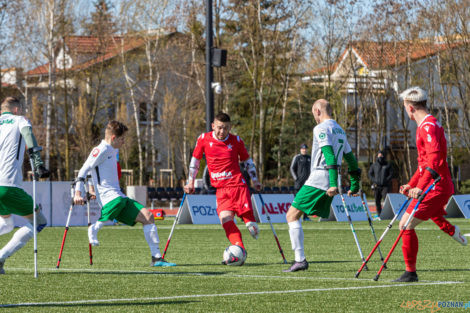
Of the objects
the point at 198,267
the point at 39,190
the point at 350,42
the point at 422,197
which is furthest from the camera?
the point at 350,42

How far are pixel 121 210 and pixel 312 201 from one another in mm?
2454

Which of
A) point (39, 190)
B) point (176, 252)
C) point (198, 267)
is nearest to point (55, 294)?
point (198, 267)

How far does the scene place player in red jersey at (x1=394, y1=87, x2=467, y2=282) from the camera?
946 centimetres

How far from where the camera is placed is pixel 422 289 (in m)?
8.90

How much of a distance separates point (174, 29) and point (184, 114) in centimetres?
1035

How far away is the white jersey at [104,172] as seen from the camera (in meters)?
11.8

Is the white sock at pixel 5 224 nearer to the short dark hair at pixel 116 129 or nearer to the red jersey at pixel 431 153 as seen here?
the short dark hair at pixel 116 129

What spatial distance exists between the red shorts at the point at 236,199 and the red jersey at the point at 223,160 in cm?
7

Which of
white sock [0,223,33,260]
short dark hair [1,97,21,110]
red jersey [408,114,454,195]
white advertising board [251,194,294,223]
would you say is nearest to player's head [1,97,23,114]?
short dark hair [1,97,21,110]

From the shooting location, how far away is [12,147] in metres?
10.6

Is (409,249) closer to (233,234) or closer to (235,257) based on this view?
(235,257)

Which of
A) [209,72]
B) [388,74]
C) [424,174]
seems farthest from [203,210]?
[388,74]

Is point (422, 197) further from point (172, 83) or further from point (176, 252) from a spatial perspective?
point (172, 83)

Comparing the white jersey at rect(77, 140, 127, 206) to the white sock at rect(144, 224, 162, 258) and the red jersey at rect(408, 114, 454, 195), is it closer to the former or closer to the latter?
the white sock at rect(144, 224, 162, 258)
